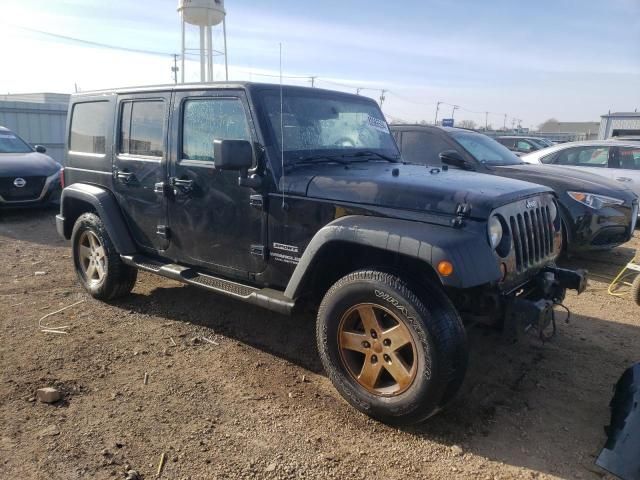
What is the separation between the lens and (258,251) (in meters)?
3.63

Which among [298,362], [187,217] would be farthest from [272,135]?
[298,362]

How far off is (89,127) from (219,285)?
238 cm

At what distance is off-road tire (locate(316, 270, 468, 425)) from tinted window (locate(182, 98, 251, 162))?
1438mm

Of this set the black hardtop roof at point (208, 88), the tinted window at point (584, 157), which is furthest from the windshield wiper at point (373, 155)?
the tinted window at point (584, 157)

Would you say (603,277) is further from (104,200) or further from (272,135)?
(104,200)

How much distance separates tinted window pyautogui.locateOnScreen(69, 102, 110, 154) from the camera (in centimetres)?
477

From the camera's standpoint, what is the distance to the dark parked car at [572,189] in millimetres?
6148

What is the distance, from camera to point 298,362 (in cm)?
381

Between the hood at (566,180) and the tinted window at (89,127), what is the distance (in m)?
4.74

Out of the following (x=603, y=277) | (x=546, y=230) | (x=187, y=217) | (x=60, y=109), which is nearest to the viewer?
(x=546, y=230)

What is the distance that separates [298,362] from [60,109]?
16.9m

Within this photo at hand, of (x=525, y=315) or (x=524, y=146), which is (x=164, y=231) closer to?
(x=525, y=315)

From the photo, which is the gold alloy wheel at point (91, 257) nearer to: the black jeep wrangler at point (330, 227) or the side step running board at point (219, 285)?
the black jeep wrangler at point (330, 227)

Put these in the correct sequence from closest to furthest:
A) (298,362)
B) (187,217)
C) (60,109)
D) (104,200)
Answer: (298,362)
(187,217)
(104,200)
(60,109)
